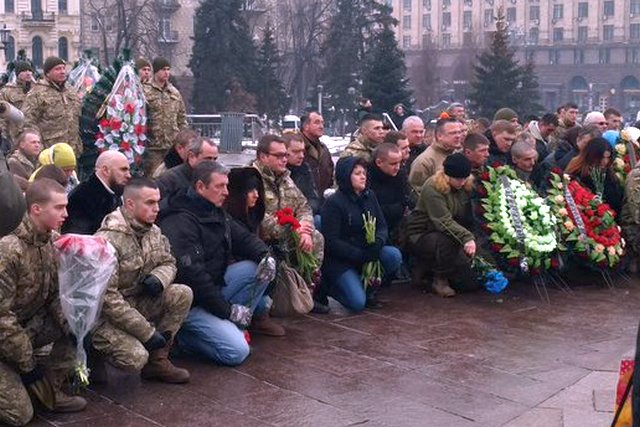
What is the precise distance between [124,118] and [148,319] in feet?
21.3

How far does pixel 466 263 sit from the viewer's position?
34.0ft

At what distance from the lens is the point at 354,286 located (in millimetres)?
9695

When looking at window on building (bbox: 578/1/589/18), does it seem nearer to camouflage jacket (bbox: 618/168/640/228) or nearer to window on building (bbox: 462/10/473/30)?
window on building (bbox: 462/10/473/30)

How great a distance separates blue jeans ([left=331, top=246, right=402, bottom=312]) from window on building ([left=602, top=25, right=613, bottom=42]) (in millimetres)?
98198

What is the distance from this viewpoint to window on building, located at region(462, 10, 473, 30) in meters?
110

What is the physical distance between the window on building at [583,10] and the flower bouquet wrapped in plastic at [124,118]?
9695 centimetres

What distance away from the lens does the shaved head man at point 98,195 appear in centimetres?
807

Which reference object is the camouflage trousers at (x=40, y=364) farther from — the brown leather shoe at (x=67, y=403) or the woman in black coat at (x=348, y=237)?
the woman in black coat at (x=348, y=237)

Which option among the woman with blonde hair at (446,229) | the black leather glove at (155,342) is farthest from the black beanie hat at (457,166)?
the black leather glove at (155,342)

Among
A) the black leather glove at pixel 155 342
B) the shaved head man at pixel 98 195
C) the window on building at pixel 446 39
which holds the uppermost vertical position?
the window on building at pixel 446 39

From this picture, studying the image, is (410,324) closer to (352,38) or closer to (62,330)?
(62,330)

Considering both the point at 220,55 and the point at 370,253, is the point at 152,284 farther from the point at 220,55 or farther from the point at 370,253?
the point at 220,55

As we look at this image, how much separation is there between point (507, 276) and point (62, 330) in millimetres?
5213

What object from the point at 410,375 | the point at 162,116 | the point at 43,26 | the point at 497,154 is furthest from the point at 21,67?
the point at 43,26
